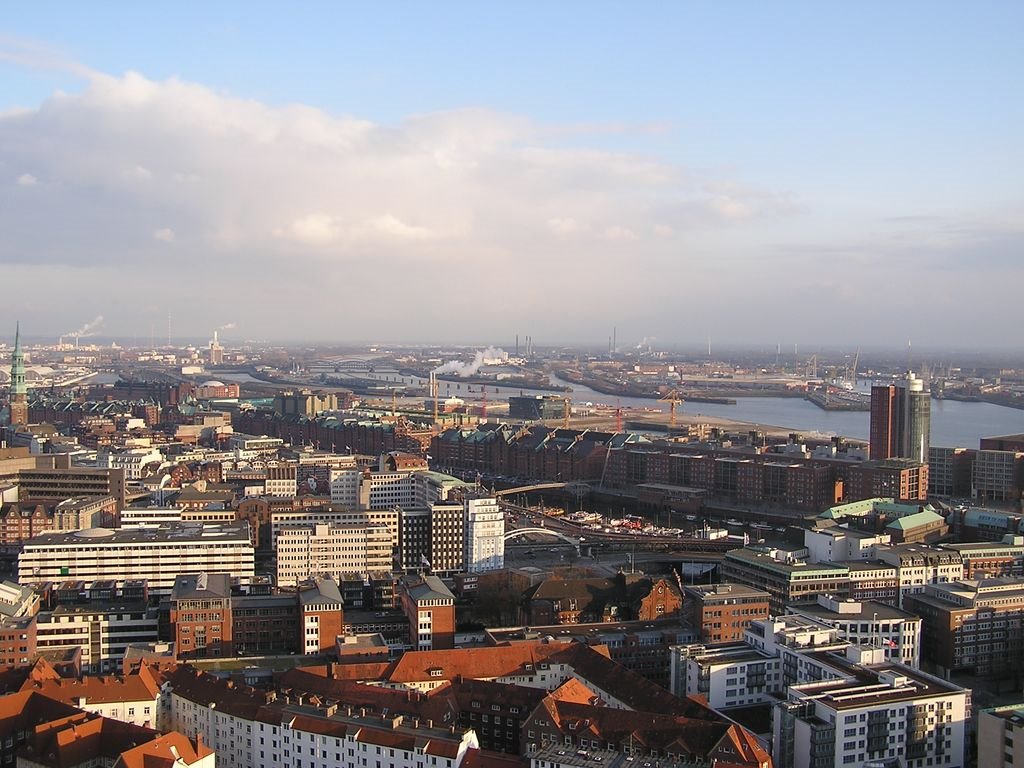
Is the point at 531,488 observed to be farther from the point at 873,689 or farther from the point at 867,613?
the point at 873,689

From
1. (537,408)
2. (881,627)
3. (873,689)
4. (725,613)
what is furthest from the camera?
(537,408)

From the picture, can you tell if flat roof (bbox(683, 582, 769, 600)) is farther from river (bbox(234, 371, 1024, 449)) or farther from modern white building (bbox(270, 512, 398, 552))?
river (bbox(234, 371, 1024, 449))

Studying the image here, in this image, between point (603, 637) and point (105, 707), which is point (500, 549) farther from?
point (105, 707)

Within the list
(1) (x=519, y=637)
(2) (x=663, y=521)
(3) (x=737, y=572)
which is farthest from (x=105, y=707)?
(2) (x=663, y=521)

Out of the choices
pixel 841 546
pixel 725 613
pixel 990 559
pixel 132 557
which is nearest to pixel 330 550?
pixel 132 557

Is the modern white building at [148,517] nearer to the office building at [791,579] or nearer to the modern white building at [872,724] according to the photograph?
the office building at [791,579]

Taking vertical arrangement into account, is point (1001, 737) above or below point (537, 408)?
below

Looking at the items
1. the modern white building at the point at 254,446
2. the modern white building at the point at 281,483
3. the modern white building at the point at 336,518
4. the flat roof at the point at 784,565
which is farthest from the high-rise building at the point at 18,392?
the flat roof at the point at 784,565

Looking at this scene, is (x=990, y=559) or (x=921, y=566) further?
(x=990, y=559)
